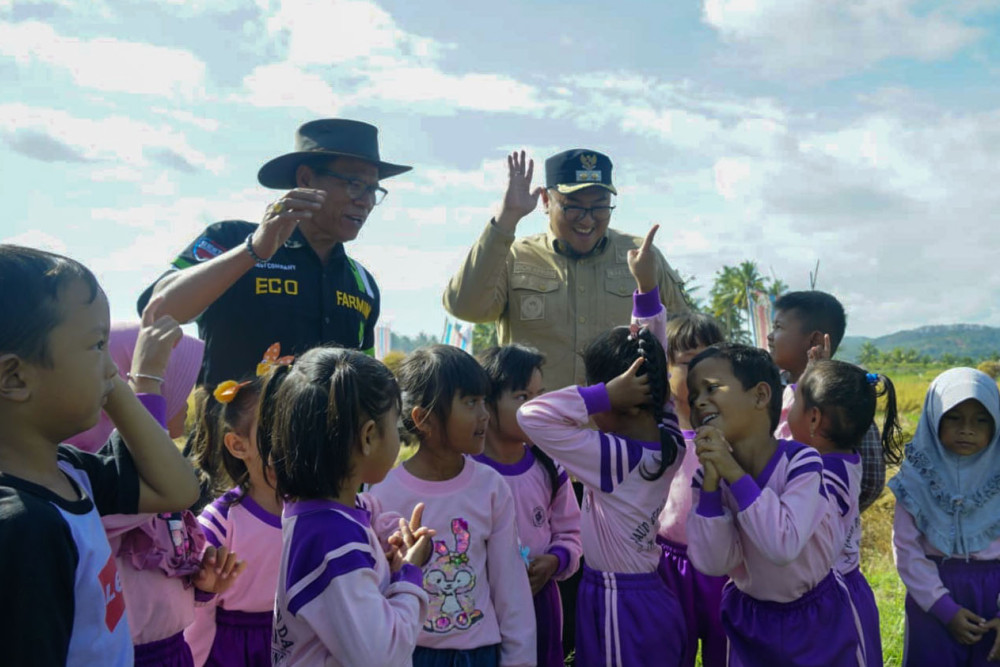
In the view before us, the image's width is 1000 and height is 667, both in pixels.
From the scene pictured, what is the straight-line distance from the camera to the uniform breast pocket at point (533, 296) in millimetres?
4098

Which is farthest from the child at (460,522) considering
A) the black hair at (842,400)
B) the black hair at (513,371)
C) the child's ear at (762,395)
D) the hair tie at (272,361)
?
the black hair at (842,400)

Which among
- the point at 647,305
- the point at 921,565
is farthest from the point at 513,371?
the point at 921,565

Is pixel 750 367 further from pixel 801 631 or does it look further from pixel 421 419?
pixel 421 419

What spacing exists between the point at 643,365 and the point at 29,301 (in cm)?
198

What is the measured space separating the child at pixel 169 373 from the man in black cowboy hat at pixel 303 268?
351 millimetres

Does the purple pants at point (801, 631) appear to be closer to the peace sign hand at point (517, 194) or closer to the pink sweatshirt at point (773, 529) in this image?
the pink sweatshirt at point (773, 529)

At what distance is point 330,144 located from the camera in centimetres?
355

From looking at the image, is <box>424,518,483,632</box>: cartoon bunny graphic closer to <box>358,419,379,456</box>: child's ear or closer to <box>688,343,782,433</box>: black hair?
<box>358,419,379,456</box>: child's ear

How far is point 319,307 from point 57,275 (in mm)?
1833

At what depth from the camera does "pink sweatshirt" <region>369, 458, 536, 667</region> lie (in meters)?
2.71

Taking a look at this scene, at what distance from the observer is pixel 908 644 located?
3533 millimetres

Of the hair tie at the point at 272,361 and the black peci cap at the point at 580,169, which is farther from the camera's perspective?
the black peci cap at the point at 580,169

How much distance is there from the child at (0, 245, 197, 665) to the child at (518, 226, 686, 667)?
153cm

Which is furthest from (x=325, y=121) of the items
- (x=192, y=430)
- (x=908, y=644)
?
(x=908, y=644)
